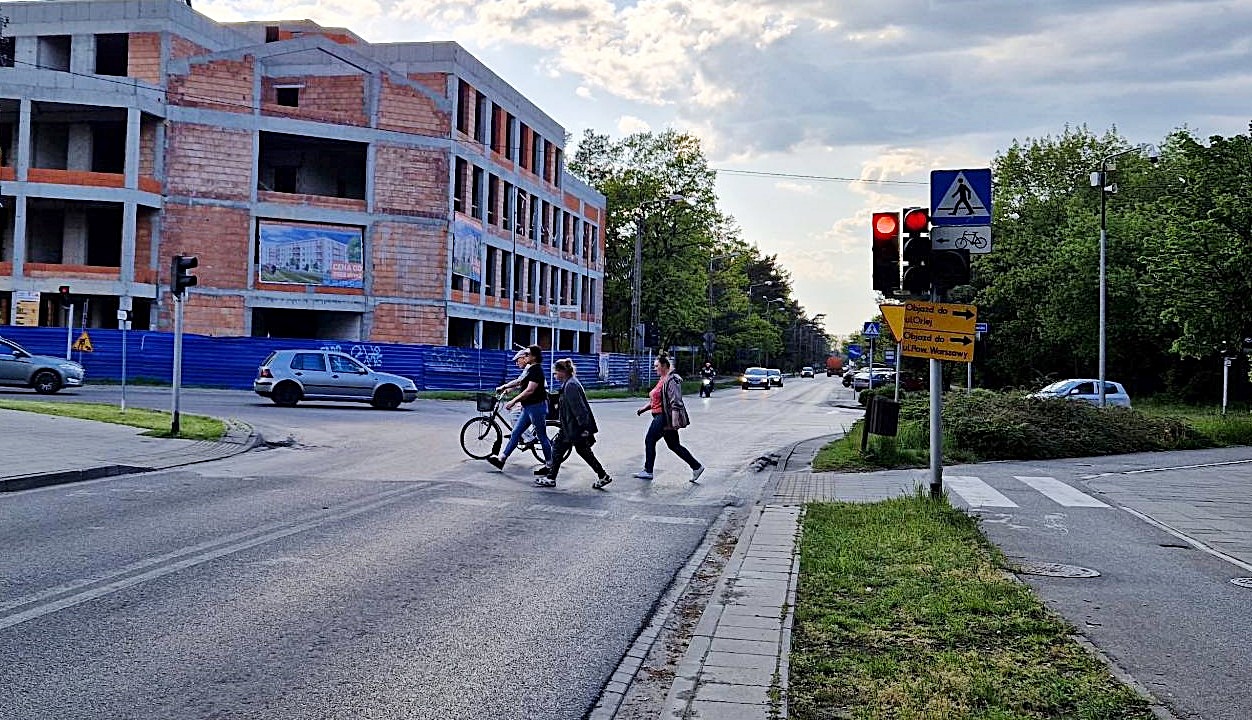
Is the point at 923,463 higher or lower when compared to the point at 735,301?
lower

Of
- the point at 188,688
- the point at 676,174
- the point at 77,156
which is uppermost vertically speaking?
the point at 676,174

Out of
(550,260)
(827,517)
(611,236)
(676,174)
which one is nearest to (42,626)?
(827,517)

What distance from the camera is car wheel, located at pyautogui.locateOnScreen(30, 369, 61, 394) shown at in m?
30.0

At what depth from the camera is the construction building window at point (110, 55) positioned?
4769cm

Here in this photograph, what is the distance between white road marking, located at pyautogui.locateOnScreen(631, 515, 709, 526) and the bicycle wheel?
5.54m

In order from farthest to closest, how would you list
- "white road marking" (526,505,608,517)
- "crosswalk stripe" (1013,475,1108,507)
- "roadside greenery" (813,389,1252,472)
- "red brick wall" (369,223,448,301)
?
"red brick wall" (369,223,448,301)
"roadside greenery" (813,389,1252,472)
"crosswalk stripe" (1013,475,1108,507)
"white road marking" (526,505,608,517)

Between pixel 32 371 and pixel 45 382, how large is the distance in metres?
0.43

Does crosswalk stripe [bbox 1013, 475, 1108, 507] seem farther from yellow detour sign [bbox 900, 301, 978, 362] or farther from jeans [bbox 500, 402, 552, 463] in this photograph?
jeans [bbox 500, 402, 552, 463]

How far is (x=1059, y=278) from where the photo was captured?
173 feet

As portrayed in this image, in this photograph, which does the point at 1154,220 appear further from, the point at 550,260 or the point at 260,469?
the point at 260,469

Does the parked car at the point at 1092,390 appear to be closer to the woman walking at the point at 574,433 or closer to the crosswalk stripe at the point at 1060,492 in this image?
the crosswalk stripe at the point at 1060,492

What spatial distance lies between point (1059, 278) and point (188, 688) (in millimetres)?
52696

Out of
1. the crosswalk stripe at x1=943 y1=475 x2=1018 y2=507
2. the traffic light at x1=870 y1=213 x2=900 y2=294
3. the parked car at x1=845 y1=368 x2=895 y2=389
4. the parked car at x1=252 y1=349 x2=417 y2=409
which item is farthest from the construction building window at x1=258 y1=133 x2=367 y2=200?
the traffic light at x1=870 y1=213 x2=900 y2=294

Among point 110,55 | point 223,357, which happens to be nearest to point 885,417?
point 223,357
